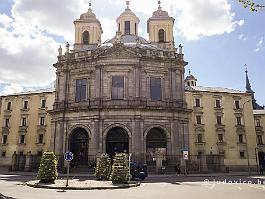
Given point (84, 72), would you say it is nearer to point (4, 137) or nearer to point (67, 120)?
point (67, 120)

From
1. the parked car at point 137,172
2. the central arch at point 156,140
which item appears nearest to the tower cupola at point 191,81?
the central arch at point 156,140

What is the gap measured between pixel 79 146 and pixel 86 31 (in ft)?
67.5

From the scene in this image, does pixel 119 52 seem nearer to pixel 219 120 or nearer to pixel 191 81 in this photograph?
pixel 219 120

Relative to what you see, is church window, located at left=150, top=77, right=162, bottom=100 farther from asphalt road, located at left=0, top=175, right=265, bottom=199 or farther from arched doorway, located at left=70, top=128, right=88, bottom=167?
asphalt road, located at left=0, top=175, right=265, bottom=199

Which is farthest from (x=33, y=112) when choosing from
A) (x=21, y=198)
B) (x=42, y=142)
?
(x=21, y=198)

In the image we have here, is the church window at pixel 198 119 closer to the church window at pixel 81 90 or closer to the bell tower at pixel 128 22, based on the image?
the bell tower at pixel 128 22

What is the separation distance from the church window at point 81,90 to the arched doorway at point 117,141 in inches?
245

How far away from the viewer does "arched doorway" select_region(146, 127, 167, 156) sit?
121 feet

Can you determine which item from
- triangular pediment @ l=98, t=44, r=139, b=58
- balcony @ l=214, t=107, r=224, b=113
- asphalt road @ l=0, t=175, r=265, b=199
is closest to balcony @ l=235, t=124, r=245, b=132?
balcony @ l=214, t=107, r=224, b=113

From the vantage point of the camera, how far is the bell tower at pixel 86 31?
48.7 metres

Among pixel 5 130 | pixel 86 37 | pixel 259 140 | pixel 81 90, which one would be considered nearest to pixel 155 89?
pixel 81 90

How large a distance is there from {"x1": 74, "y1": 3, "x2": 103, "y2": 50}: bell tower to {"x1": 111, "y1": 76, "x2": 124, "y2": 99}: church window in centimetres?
1230

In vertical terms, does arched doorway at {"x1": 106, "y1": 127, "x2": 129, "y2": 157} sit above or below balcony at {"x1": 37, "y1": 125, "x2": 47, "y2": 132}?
below

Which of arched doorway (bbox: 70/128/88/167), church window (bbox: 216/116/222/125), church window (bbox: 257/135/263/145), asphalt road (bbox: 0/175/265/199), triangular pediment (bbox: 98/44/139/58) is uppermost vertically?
triangular pediment (bbox: 98/44/139/58)
